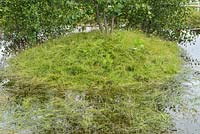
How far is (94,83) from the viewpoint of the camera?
620 centimetres

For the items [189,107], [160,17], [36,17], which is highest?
[36,17]

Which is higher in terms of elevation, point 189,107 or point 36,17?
point 36,17

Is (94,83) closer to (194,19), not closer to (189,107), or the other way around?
(189,107)

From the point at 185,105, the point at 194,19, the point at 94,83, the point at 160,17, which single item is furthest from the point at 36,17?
the point at 194,19

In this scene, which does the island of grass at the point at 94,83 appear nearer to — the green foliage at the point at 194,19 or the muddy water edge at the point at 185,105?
the muddy water edge at the point at 185,105

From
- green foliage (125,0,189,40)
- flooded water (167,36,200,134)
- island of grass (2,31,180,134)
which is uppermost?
green foliage (125,0,189,40)

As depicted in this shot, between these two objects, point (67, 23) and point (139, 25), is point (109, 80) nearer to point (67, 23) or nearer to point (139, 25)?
point (67, 23)

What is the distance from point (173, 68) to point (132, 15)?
8.12 feet

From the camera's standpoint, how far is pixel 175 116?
16.6ft

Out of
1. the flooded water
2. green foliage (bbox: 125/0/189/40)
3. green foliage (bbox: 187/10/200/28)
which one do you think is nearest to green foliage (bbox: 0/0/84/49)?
green foliage (bbox: 125/0/189/40)

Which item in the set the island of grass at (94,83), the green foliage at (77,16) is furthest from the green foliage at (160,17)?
the island of grass at (94,83)

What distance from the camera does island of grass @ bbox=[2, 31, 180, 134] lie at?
15.9 ft

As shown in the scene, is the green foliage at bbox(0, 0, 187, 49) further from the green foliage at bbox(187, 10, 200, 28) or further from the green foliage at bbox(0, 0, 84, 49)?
the green foliage at bbox(187, 10, 200, 28)

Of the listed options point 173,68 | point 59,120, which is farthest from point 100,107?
point 173,68
